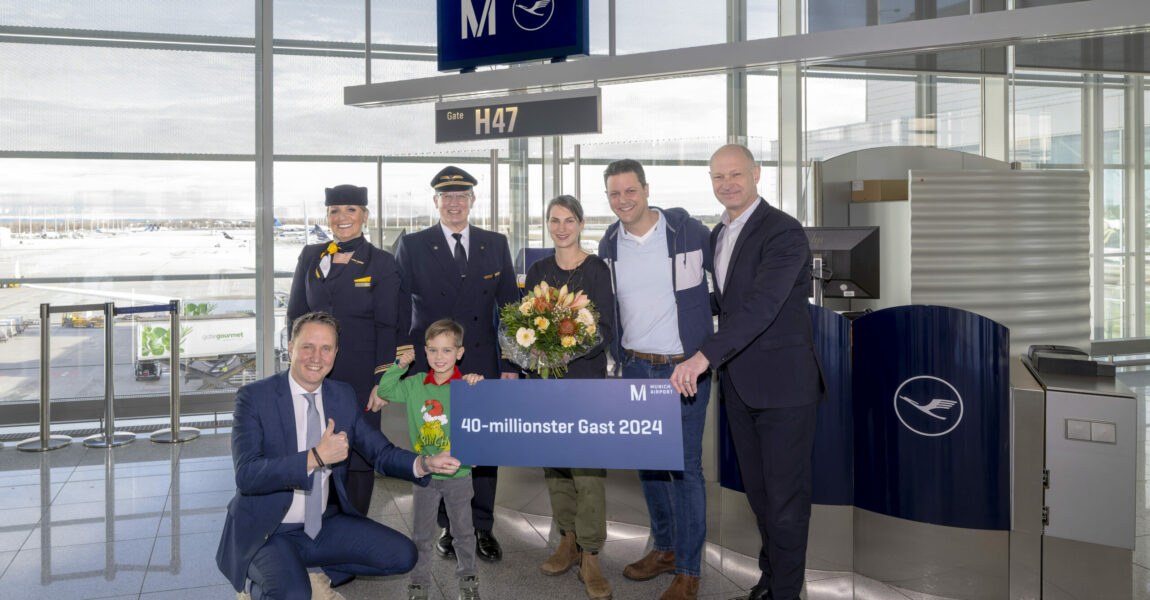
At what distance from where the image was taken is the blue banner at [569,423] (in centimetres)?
296

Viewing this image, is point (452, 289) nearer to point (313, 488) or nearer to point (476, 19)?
point (313, 488)

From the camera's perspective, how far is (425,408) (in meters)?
3.41

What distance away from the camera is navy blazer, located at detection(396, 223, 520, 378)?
4059 mm

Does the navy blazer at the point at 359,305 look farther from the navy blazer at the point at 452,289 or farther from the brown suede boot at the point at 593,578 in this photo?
the brown suede boot at the point at 593,578

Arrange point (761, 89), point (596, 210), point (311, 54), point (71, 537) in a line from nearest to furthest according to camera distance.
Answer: point (71, 537) → point (596, 210) → point (311, 54) → point (761, 89)

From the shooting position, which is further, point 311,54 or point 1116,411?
point 311,54

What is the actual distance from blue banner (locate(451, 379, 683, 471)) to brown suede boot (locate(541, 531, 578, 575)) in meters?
1.07

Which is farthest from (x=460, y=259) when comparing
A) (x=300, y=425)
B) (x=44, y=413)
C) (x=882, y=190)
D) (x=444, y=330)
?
(x=44, y=413)

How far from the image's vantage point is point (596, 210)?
6.34m

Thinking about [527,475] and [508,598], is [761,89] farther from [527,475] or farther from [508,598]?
[508,598]

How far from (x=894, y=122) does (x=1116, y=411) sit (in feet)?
14.3

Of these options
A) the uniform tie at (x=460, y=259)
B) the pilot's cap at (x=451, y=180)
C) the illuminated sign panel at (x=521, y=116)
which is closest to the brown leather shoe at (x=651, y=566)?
the uniform tie at (x=460, y=259)

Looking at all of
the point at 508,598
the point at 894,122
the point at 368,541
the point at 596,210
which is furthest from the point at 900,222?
the point at 368,541

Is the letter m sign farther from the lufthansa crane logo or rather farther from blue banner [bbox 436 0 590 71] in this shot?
the lufthansa crane logo
